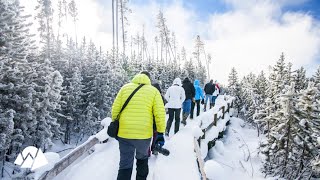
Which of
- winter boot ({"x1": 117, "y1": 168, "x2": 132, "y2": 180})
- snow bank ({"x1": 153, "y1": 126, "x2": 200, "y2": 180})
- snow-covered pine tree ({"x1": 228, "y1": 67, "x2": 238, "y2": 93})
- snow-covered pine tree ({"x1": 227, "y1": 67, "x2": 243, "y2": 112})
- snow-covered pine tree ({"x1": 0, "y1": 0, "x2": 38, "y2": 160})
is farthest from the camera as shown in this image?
snow-covered pine tree ({"x1": 228, "y1": 67, "x2": 238, "y2": 93})

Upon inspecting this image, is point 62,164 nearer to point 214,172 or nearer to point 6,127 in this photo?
point 214,172

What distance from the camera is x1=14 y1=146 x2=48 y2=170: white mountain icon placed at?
4848 millimetres

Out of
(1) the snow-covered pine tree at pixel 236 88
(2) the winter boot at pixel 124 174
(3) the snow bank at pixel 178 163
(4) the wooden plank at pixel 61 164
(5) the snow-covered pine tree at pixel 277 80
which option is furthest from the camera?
(1) the snow-covered pine tree at pixel 236 88

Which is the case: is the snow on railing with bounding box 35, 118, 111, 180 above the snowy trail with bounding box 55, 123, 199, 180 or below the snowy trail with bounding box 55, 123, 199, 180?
above

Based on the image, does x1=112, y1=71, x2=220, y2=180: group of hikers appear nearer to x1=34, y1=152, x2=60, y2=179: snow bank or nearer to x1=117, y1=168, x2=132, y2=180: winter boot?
x1=117, y1=168, x2=132, y2=180: winter boot

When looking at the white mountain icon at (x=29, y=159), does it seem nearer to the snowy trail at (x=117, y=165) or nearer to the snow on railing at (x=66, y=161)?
the snow on railing at (x=66, y=161)

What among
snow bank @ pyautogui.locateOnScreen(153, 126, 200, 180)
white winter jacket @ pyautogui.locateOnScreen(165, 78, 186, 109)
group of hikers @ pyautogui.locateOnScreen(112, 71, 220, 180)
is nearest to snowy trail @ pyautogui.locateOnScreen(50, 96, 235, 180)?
snow bank @ pyautogui.locateOnScreen(153, 126, 200, 180)

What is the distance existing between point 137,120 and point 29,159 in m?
1.89

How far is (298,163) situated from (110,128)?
16978 mm

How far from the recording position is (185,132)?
13.1m

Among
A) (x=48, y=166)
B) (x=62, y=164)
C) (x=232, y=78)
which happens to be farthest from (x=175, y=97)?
(x=232, y=78)

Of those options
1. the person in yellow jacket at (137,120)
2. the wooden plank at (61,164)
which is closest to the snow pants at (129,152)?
the person in yellow jacket at (137,120)

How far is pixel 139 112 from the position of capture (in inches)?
195

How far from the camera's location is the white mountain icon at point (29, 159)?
15.9 ft
